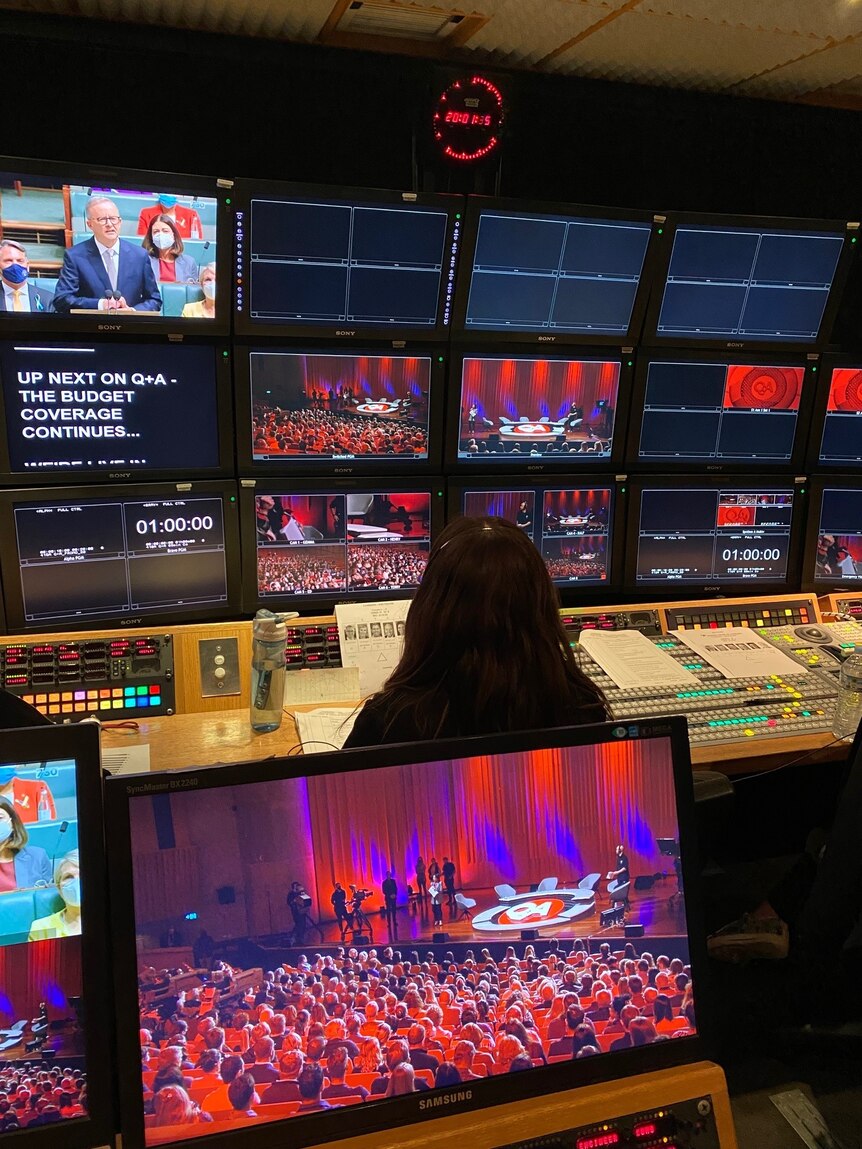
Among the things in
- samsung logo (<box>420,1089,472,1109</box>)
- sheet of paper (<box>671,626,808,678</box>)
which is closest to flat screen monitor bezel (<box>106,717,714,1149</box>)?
samsung logo (<box>420,1089,472,1109</box>)

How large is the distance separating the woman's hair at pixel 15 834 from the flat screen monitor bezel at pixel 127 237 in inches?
66.4

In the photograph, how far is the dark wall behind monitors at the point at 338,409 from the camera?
2.42 metres

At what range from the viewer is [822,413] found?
285cm

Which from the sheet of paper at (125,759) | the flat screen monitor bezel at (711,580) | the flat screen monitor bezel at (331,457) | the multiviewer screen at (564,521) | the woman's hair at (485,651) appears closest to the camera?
the woman's hair at (485,651)

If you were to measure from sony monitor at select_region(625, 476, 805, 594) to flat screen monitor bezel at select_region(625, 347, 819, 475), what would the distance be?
56 mm

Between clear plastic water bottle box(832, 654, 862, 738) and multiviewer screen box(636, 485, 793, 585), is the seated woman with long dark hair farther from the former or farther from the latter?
multiviewer screen box(636, 485, 793, 585)

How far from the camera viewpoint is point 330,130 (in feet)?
9.98

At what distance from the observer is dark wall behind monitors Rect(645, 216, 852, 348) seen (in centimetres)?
260

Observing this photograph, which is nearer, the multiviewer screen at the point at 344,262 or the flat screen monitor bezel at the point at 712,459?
the multiviewer screen at the point at 344,262

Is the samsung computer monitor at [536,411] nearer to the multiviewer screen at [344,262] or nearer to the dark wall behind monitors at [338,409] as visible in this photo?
the dark wall behind monitors at [338,409]

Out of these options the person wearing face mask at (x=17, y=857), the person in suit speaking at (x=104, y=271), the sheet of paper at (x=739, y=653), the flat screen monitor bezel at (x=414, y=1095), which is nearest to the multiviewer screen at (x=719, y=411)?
the sheet of paper at (x=739, y=653)

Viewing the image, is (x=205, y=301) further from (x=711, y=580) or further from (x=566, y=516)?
(x=711, y=580)

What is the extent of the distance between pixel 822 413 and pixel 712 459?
0.40 meters

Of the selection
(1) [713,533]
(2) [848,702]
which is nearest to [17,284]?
(1) [713,533]
